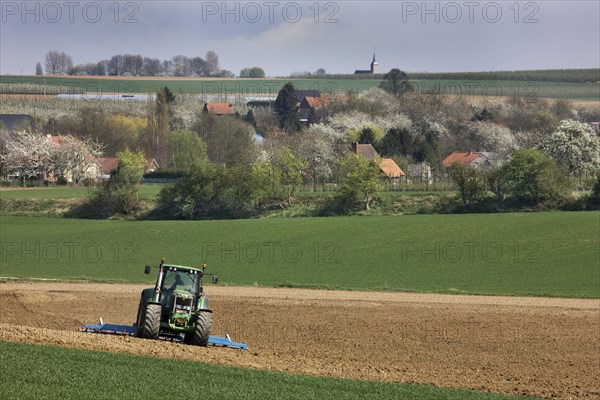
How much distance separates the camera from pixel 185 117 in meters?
132

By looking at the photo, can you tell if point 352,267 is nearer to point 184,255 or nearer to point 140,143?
point 184,255

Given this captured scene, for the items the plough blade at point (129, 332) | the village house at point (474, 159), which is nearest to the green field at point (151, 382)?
the plough blade at point (129, 332)

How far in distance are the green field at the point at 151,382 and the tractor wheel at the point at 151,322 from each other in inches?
137

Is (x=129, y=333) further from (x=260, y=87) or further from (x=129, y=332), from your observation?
(x=260, y=87)

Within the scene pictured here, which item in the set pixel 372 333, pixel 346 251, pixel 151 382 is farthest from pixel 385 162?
pixel 151 382

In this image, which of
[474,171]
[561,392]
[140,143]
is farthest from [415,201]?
[140,143]

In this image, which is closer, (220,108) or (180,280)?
(180,280)

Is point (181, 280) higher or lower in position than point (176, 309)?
higher

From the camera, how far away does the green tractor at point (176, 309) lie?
75.9 feet

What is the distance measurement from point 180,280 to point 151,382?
757 centimetres

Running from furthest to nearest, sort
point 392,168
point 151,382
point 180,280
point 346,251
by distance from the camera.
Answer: point 392,168 < point 346,251 < point 180,280 < point 151,382

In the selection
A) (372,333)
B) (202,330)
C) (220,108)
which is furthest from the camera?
(220,108)

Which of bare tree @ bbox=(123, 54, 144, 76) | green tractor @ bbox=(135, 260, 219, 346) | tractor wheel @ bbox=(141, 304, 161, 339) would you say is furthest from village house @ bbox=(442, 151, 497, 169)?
bare tree @ bbox=(123, 54, 144, 76)

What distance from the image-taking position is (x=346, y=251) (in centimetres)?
5134
